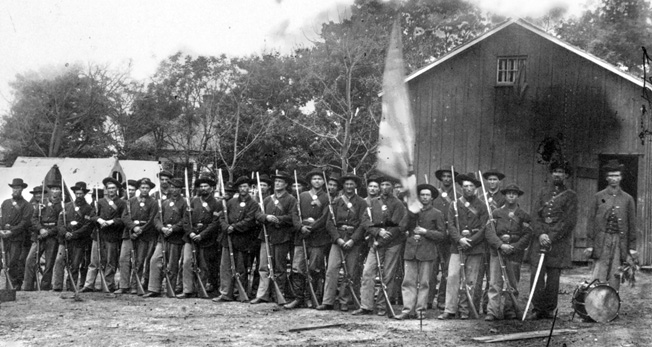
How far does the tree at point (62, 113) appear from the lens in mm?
37188

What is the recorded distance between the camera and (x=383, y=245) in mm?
9305

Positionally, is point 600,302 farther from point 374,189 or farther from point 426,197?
point 374,189

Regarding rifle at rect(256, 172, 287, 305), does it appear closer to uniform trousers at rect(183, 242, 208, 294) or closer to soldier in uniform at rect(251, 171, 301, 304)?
soldier in uniform at rect(251, 171, 301, 304)

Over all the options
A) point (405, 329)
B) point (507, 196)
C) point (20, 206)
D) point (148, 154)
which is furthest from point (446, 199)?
point (148, 154)

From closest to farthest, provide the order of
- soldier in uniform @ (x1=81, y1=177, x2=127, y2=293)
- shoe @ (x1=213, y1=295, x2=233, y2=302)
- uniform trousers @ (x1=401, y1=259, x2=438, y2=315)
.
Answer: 1. uniform trousers @ (x1=401, y1=259, x2=438, y2=315)
2. shoe @ (x1=213, y1=295, x2=233, y2=302)
3. soldier in uniform @ (x1=81, y1=177, x2=127, y2=293)

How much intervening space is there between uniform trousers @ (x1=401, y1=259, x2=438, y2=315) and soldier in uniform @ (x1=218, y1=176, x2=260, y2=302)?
2.64m

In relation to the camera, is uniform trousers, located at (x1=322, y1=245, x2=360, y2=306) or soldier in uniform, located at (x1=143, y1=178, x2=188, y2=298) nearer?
uniform trousers, located at (x1=322, y1=245, x2=360, y2=306)

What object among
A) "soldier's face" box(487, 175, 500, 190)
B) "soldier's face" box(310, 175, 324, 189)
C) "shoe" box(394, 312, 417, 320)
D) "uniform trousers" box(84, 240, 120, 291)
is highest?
"soldier's face" box(487, 175, 500, 190)

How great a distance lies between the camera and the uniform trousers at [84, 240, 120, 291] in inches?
442

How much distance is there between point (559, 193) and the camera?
8922 mm

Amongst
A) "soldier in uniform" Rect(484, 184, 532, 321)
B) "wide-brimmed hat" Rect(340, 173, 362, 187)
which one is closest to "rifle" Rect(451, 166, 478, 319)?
"soldier in uniform" Rect(484, 184, 532, 321)

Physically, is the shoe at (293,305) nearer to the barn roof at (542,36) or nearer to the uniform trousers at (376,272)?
the uniform trousers at (376,272)

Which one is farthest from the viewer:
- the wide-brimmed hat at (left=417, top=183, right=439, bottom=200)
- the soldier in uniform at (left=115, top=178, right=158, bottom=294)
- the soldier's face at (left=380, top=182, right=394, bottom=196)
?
the soldier in uniform at (left=115, top=178, right=158, bottom=294)

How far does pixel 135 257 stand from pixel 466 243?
559cm
